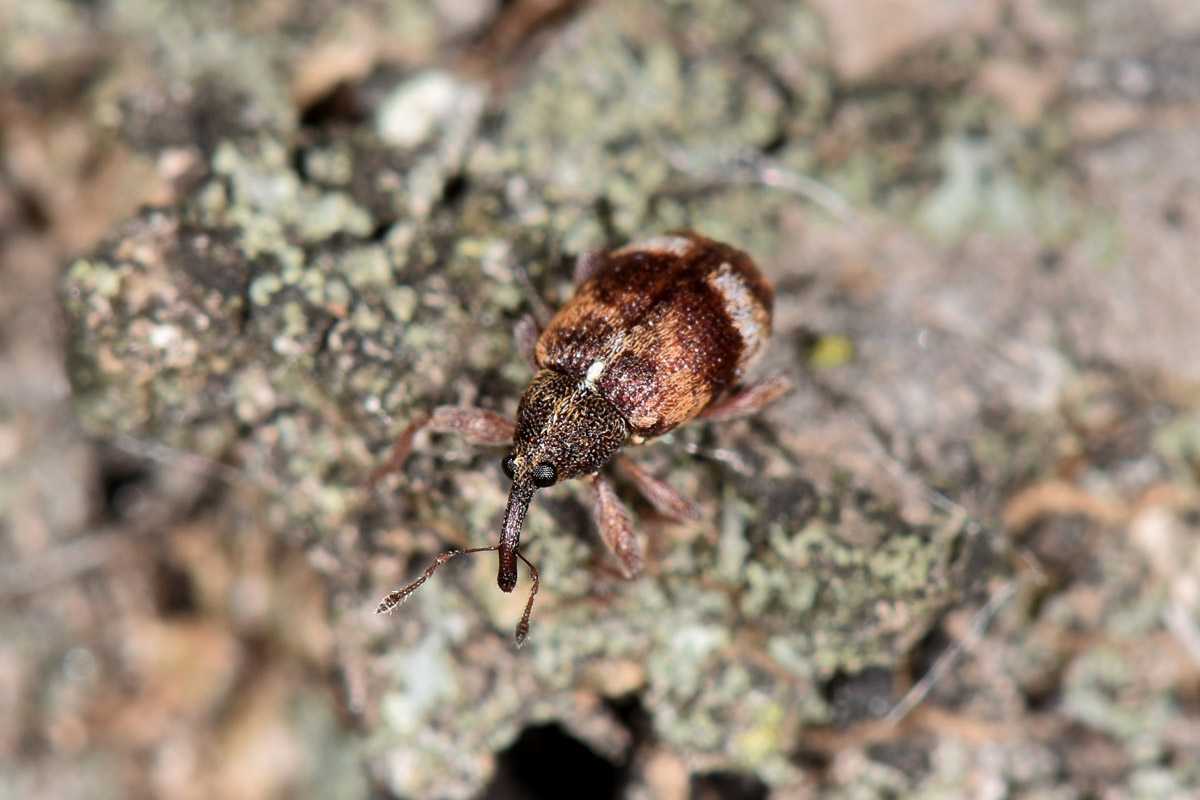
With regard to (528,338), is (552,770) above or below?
below

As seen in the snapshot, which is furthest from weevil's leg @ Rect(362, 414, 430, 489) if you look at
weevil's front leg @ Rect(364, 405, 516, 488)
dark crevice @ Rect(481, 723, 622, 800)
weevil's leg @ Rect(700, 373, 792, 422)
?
dark crevice @ Rect(481, 723, 622, 800)

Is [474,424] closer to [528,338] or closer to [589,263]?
[528,338]

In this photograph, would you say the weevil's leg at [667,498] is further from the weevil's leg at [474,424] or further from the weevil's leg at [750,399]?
the weevil's leg at [474,424]

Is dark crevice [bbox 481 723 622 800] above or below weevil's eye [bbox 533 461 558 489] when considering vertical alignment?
below

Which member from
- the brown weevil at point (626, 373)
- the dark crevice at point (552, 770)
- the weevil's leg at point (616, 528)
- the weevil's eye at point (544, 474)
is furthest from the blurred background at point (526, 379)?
the weevil's eye at point (544, 474)

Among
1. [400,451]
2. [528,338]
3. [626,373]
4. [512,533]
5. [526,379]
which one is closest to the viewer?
[512,533]

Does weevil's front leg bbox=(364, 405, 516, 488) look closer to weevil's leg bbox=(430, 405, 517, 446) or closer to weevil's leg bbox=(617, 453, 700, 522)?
weevil's leg bbox=(430, 405, 517, 446)

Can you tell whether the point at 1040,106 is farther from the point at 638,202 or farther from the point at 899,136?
the point at 638,202

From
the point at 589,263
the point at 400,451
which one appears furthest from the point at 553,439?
the point at 589,263
